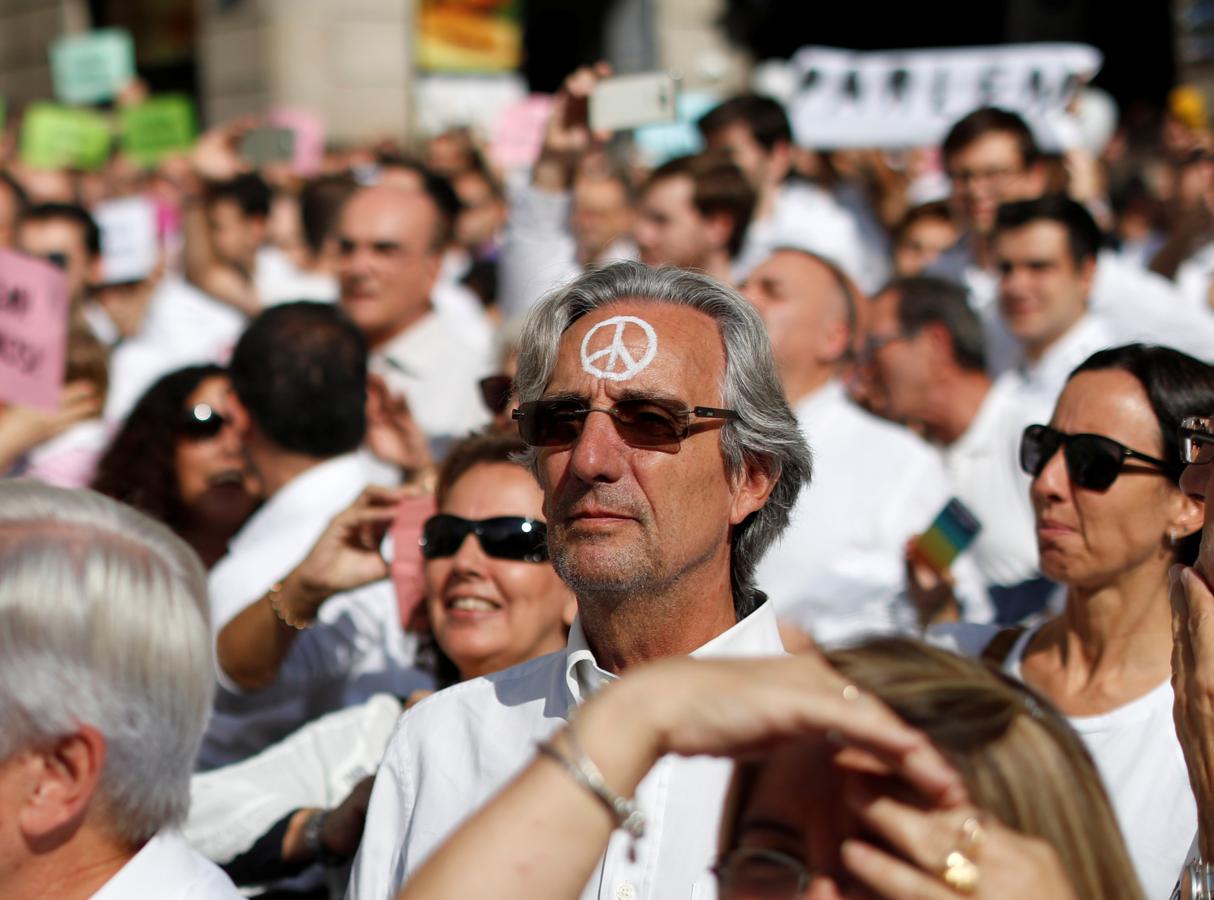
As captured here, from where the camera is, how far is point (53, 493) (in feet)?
7.19

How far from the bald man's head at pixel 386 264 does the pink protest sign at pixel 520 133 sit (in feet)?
12.5

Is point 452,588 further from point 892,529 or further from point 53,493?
point 892,529

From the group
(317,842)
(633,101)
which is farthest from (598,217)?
(317,842)

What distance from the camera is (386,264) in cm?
590

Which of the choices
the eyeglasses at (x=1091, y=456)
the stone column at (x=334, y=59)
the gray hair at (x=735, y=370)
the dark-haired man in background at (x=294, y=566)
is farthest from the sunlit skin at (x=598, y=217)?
the stone column at (x=334, y=59)

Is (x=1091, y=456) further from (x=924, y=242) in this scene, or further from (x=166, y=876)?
(x=924, y=242)

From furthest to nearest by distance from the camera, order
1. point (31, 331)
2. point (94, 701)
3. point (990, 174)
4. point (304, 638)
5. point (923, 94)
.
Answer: point (923, 94)
point (990, 174)
point (31, 331)
point (304, 638)
point (94, 701)

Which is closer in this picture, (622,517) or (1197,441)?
(622,517)

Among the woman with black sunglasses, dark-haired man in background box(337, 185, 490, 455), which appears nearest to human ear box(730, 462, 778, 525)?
the woman with black sunglasses

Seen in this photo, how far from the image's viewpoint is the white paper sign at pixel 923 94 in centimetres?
850

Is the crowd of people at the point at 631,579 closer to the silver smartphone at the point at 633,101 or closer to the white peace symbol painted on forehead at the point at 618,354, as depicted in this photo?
the white peace symbol painted on forehead at the point at 618,354

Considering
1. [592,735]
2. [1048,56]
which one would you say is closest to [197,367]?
[592,735]

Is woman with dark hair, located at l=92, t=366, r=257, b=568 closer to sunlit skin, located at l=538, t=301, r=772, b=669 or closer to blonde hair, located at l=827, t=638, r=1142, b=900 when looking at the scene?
sunlit skin, located at l=538, t=301, r=772, b=669

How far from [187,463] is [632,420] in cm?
244
